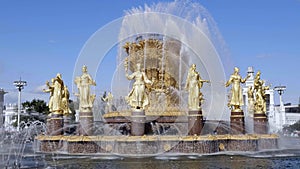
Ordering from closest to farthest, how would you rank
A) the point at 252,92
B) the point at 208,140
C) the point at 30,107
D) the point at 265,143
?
the point at 208,140
the point at 265,143
the point at 252,92
the point at 30,107

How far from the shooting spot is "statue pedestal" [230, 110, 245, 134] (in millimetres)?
18969

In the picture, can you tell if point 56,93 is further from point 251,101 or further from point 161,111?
point 251,101

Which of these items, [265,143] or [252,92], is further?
[252,92]

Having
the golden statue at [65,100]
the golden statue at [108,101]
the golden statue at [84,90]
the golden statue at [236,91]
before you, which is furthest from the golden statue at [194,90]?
the golden statue at [65,100]

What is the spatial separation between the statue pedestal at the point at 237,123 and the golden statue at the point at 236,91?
23 cm

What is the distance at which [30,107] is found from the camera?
66812 mm

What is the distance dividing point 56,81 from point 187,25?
816cm

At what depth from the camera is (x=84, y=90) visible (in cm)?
1864

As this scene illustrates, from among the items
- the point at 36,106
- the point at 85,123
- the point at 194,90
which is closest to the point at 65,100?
the point at 85,123

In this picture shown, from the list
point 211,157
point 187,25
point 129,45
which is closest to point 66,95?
point 129,45

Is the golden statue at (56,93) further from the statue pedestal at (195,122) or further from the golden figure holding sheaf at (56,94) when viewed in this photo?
the statue pedestal at (195,122)

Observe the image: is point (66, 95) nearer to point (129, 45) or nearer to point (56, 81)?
point (56, 81)

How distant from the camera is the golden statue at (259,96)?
21.1 metres

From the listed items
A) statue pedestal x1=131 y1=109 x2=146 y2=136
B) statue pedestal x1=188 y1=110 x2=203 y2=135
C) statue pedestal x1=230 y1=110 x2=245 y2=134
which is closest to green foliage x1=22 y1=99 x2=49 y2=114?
statue pedestal x1=230 y1=110 x2=245 y2=134
